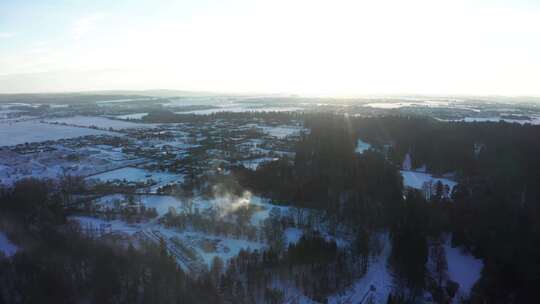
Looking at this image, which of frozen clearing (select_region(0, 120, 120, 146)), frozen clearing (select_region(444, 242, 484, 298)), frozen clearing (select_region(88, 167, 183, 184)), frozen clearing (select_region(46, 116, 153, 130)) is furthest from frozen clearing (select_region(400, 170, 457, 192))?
frozen clearing (select_region(46, 116, 153, 130))

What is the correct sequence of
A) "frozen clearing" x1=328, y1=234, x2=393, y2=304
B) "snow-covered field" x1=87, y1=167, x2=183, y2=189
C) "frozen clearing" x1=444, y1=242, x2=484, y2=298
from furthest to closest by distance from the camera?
1. "snow-covered field" x1=87, y1=167, x2=183, y2=189
2. "frozen clearing" x1=444, y1=242, x2=484, y2=298
3. "frozen clearing" x1=328, y1=234, x2=393, y2=304

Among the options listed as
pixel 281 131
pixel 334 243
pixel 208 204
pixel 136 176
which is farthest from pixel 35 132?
pixel 334 243

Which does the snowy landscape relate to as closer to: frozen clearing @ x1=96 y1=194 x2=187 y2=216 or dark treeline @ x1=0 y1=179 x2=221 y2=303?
frozen clearing @ x1=96 y1=194 x2=187 y2=216

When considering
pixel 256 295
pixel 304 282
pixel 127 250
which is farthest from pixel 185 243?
pixel 304 282

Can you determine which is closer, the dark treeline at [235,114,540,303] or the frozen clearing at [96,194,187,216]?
the dark treeline at [235,114,540,303]

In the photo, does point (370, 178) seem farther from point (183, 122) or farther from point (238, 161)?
point (183, 122)

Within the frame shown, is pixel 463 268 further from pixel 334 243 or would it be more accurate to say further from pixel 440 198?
pixel 440 198
